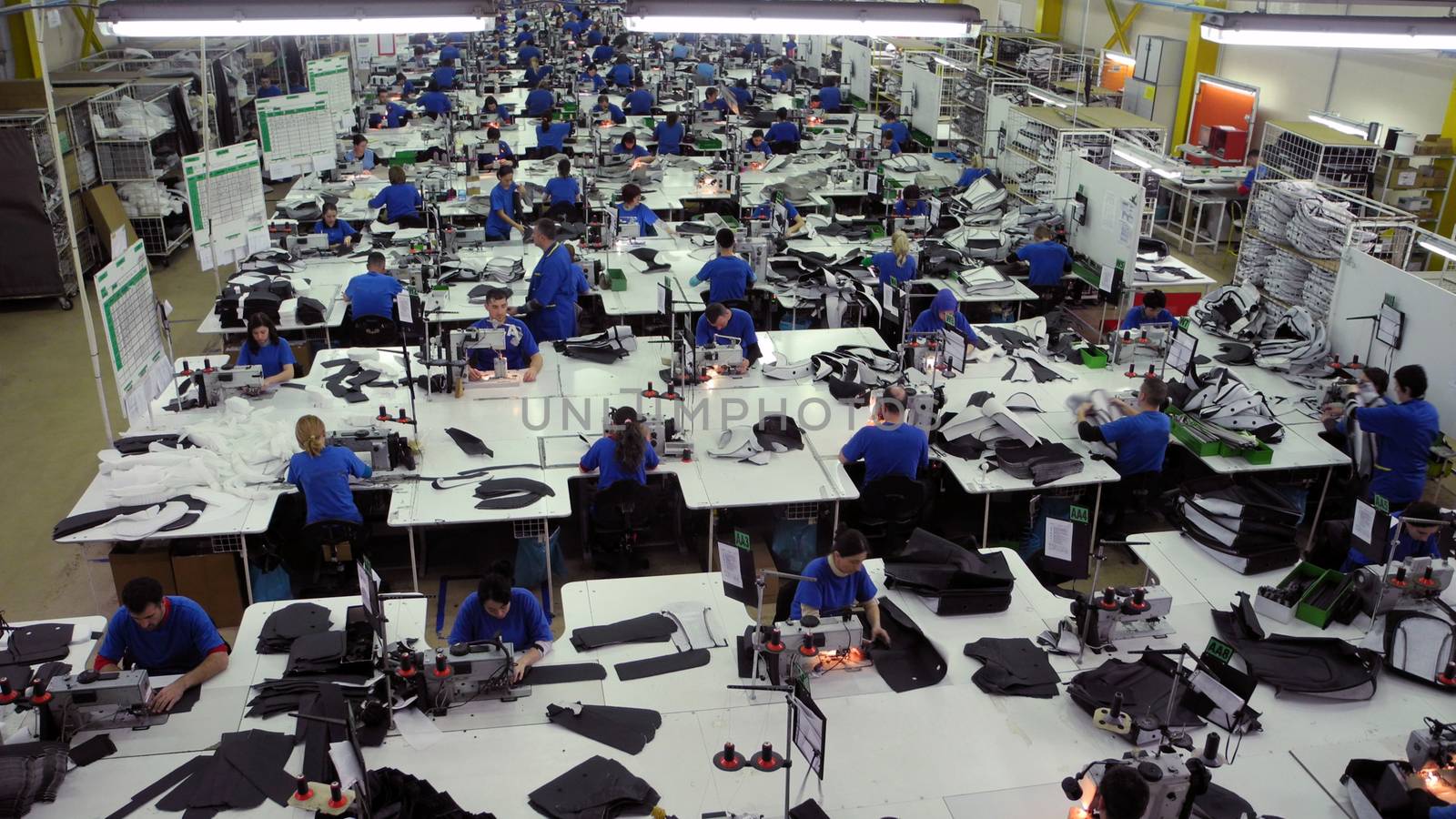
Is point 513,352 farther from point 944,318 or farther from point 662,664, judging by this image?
point 662,664

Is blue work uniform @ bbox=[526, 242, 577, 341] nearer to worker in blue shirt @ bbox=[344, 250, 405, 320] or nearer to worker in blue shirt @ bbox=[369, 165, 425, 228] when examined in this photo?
worker in blue shirt @ bbox=[344, 250, 405, 320]

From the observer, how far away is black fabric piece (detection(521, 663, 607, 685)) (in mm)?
4660

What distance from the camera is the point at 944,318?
26.7 feet

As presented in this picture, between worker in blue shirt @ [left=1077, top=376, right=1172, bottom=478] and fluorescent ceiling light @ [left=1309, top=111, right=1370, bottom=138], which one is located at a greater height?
fluorescent ceiling light @ [left=1309, top=111, right=1370, bottom=138]

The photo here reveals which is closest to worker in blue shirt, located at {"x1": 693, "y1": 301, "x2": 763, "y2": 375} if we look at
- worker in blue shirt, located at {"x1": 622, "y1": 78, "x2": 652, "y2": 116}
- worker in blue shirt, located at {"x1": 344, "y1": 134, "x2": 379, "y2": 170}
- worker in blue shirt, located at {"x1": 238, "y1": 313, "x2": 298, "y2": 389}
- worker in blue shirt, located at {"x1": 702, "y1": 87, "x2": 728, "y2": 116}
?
worker in blue shirt, located at {"x1": 238, "y1": 313, "x2": 298, "y2": 389}

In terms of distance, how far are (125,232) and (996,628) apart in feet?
18.6

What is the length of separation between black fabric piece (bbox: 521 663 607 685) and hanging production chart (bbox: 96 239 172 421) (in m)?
3.51

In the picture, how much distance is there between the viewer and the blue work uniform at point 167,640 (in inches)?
183

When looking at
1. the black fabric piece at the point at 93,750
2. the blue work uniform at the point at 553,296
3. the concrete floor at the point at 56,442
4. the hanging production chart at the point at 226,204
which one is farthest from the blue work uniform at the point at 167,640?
the hanging production chart at the point at 226,204

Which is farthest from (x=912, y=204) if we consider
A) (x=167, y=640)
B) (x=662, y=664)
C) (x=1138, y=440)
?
(x=167, y=640)

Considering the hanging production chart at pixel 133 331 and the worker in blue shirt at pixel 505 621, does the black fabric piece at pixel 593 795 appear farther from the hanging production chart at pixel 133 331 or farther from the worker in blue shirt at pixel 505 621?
→ the hanging production chart at pixel 133 331

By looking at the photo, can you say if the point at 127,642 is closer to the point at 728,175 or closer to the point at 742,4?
the point at 742,4

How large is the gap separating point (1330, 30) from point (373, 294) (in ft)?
21.4

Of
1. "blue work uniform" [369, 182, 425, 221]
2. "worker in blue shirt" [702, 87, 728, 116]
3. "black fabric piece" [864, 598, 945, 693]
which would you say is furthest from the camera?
"worker in blue shirt" [702, 87, 728, 116]
